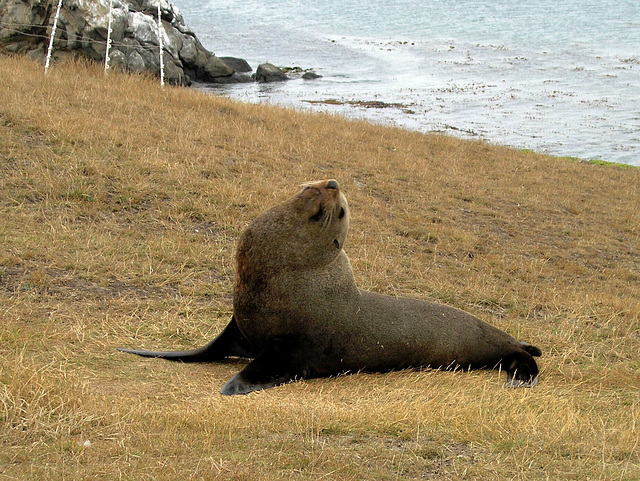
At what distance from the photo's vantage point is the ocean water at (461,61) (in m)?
32.2

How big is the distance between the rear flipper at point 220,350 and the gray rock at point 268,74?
3733 cm

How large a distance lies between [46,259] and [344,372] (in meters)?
4.05

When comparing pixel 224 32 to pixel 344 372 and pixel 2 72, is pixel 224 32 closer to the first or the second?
pixel 2 72

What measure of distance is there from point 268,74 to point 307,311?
3790 cm

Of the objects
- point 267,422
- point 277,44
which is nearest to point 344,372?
point 267,422

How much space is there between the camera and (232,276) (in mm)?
9305

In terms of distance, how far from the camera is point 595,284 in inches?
449

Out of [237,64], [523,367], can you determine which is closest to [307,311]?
[523,367]

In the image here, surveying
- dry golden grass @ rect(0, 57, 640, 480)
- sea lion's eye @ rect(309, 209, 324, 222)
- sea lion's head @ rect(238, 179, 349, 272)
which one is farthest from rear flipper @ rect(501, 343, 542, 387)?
sea lion's eye @ rect(309, 209, 324, 222)

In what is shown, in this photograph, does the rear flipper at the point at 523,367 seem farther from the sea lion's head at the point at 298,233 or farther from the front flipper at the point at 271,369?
the sea lion's head at the point at 298,233

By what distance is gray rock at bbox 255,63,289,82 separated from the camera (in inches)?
1684

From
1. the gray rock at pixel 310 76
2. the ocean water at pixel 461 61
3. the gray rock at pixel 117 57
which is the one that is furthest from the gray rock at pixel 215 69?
the gray rock at pixel 117 57

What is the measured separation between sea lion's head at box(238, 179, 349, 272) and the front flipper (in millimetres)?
691

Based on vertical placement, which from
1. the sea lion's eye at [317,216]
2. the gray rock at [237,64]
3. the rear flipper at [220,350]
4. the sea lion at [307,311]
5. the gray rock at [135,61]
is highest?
the gray rock at [237,64]
